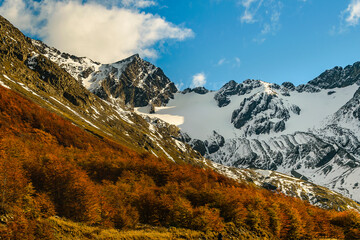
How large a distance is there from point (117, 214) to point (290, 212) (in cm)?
3300

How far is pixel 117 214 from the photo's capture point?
106ft

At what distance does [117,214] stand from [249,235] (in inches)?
782

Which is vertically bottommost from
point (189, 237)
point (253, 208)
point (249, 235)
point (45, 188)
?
point (45, 188)

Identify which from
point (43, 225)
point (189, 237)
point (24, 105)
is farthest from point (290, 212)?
point (24, 105)

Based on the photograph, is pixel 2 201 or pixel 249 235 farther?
pixel 249 235

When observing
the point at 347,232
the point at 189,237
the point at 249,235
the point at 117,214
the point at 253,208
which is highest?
the point at 347,232

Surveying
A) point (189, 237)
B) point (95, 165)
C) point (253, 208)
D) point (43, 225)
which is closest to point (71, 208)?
point (43, 225)

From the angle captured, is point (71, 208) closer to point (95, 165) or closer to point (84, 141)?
point (95, 165)

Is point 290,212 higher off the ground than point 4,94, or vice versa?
point 290,212

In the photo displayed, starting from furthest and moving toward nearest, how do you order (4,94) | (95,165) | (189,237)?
(4,94)
(95,165)
(189,237)

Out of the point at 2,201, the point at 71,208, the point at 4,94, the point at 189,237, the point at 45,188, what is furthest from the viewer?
the point at 4,94

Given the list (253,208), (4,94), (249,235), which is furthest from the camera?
(4,94)

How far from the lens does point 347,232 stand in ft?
159

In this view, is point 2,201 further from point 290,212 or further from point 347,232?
point 347,232
